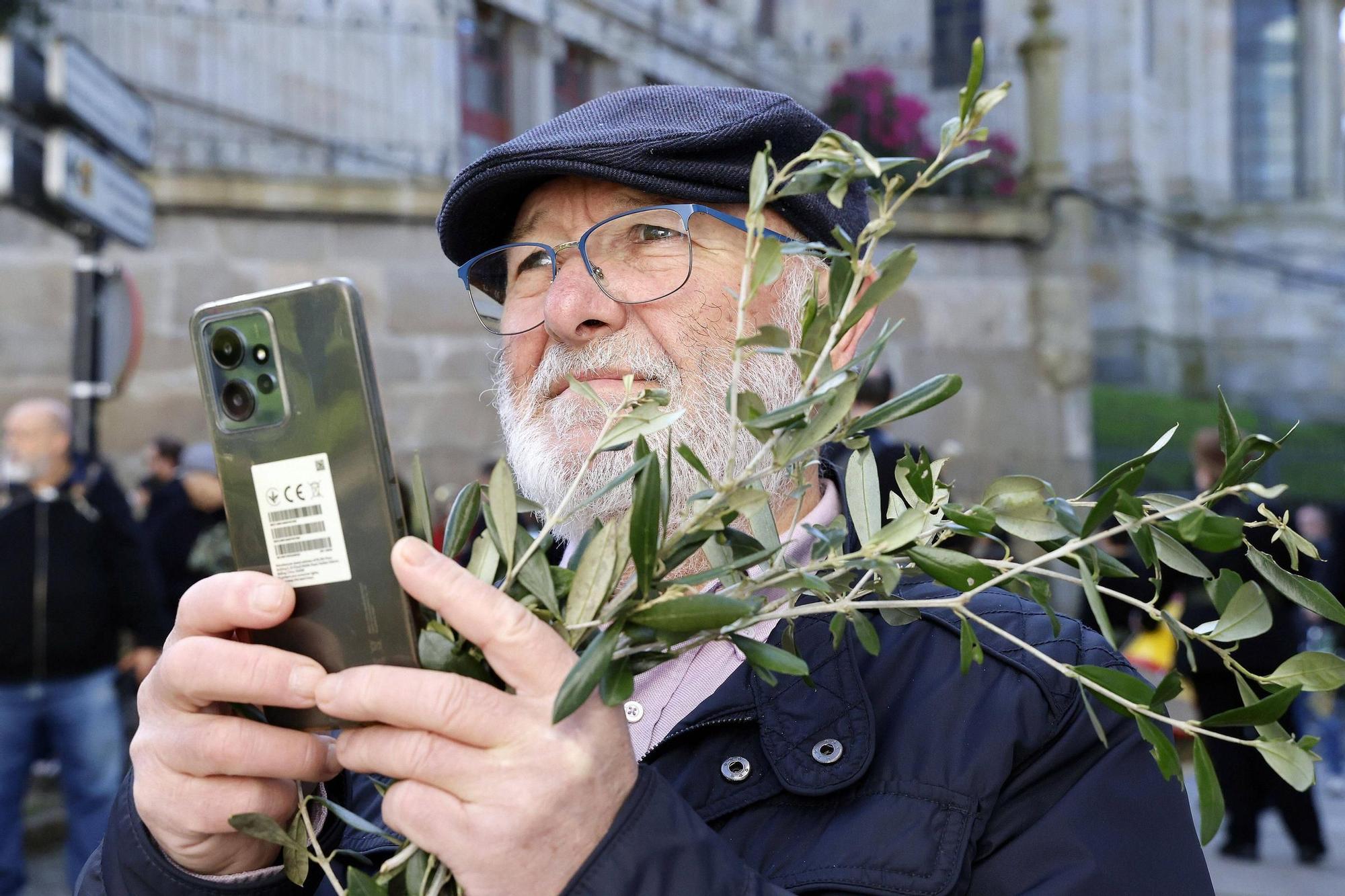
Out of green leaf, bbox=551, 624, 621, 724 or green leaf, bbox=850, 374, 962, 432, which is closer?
green leaf, bbox=551, 624, 621, 724

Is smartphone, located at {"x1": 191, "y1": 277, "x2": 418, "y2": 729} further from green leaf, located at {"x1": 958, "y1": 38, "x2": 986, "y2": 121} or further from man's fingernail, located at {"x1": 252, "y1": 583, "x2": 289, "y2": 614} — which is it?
green leaf, located at {"x1": 958, "y1": 38, "x2": 986, "y2": 121}

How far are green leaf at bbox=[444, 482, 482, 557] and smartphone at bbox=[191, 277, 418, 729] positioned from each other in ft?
0.31

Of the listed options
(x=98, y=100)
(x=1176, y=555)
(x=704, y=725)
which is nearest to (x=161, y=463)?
(x=98, y=100)

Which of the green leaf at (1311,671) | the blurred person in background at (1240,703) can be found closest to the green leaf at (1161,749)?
the green leaf at (1311,671)

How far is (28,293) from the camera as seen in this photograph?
8047 mm

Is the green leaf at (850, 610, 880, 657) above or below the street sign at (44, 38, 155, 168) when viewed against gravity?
below

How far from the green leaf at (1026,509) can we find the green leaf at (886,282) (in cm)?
19

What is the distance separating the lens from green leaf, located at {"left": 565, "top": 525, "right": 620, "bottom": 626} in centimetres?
106

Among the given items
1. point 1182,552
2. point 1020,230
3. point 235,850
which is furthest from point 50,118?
point 1020,230

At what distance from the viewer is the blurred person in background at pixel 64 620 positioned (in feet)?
16.3

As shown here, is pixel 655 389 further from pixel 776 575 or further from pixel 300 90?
pixel 300 90

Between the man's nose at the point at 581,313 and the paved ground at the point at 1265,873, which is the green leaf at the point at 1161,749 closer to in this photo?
the man's nose at the point at 581,313

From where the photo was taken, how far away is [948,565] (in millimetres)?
1105

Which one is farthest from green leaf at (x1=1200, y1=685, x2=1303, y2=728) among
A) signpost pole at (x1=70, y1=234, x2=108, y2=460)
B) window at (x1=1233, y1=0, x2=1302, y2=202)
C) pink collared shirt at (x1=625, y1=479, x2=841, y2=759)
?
window at (x1=1233, y1=0, x2=1302, y2=202)
